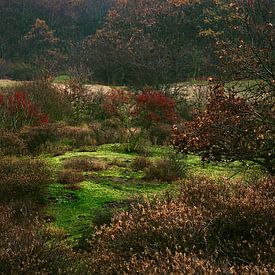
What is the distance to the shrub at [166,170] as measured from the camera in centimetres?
1158

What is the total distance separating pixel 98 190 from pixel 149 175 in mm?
1693

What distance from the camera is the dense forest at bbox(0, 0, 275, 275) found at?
5.81m

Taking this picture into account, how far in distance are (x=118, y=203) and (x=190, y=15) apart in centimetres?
4570

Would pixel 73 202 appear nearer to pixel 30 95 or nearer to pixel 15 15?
pixel 30 95

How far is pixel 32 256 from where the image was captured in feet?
18.8

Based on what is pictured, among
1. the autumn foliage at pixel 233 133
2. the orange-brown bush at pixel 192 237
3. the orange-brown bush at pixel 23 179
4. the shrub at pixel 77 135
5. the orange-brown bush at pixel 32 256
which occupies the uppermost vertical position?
the autumn foliage at pixel 233 133

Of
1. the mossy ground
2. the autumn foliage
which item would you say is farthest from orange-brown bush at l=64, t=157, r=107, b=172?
the autumn foliage

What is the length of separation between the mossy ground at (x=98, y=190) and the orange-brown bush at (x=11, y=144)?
921 mm

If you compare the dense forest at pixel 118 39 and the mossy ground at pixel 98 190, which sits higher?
the mossy ground at pixel 98 190

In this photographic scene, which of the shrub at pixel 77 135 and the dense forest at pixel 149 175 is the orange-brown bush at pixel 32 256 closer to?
the dense forest at pixel 149 175

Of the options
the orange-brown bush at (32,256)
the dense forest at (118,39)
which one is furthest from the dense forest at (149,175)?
the dense forest at (118,39)

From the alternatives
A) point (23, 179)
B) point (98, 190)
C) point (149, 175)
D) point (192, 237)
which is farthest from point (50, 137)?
point (192, 237)

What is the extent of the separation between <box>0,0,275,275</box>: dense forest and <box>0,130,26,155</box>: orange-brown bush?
5 cm

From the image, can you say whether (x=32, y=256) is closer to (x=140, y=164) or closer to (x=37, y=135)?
(x=140, y=164)
